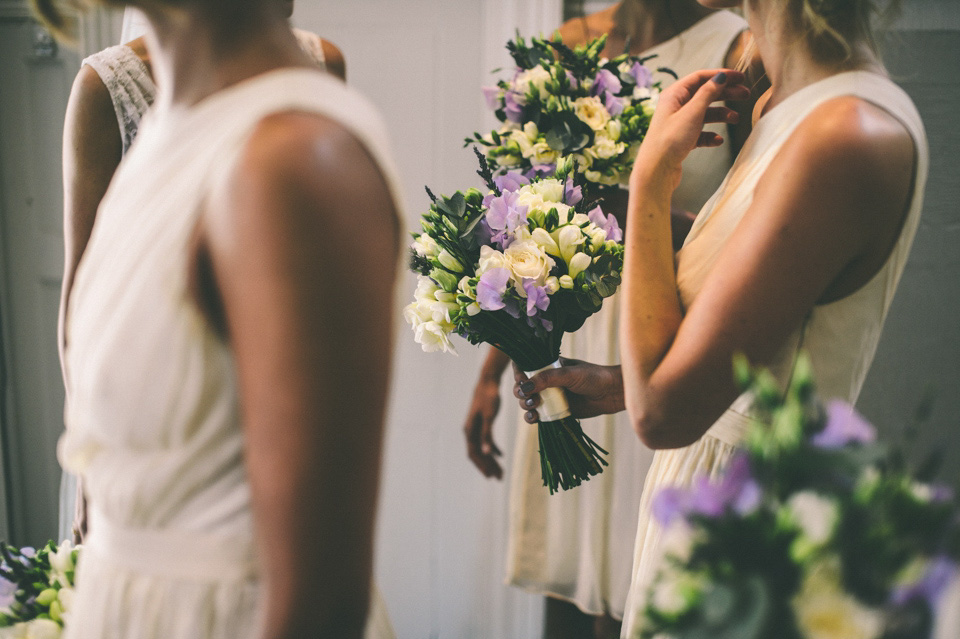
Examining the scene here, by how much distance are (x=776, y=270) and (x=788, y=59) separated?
0.35 metres

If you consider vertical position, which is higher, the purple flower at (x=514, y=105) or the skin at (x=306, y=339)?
the purple flower at (x=514, y=105)

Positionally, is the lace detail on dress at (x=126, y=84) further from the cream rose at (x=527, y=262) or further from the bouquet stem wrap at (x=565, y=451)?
the bouquet stem wrap at (x=565, y=451)

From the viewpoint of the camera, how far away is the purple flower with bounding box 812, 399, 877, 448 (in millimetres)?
469

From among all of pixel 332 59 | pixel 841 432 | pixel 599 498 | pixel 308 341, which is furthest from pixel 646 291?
pixel 599 498

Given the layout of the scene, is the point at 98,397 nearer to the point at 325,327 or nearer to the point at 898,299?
the point at 325,327

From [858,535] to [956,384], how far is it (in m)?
1.80

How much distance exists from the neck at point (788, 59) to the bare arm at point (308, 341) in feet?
2.25

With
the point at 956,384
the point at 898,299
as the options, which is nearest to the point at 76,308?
the point at 898,299

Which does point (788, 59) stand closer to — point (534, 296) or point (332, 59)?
point (534, 296)

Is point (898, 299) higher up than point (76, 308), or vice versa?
point (76, 308)

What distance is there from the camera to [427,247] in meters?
1.11

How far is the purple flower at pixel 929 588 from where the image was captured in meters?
0.43

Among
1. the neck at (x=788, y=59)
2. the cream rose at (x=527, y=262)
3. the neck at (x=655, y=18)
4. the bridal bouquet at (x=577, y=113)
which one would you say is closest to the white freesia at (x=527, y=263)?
the cream rose at (x=527, y=262)

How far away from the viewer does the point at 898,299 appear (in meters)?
1.86
